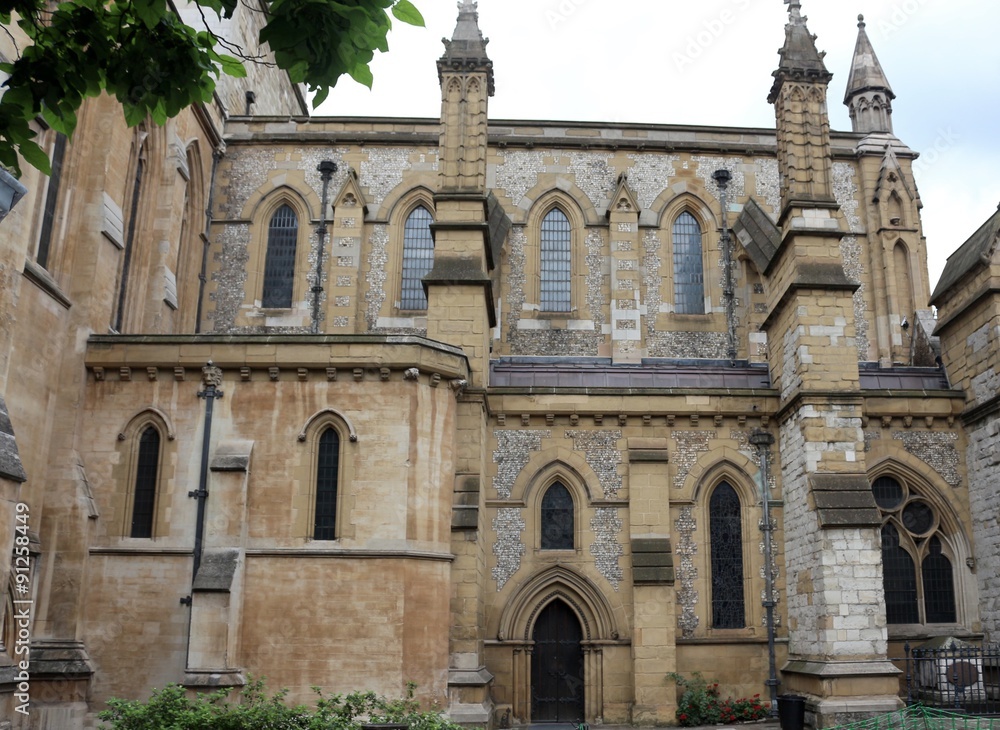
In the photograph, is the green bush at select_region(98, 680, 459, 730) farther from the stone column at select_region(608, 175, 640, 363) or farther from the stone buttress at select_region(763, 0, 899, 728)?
the stone column at select_region(608, 175, 640, 363)

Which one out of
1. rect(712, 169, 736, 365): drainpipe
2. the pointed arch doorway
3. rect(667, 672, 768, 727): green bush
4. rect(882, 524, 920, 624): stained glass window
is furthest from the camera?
rect(712, 169, 736, 365): drainpipe

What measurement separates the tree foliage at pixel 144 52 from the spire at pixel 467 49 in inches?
565

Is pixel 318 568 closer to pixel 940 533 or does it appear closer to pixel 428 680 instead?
pixel 428 680

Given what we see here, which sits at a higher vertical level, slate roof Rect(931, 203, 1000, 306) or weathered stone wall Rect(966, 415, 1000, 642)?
slate roof Rect(931, 203, 1000, 306)

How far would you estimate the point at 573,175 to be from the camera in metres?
25.2

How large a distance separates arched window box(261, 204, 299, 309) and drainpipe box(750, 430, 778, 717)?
12286 mm

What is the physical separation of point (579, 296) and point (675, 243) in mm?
3094

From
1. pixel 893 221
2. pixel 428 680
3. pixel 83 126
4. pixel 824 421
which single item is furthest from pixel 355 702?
pixel 893 221

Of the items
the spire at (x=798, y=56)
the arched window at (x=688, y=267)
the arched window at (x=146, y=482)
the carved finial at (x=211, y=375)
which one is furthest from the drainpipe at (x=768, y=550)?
the arched window at (x=146, y=482)

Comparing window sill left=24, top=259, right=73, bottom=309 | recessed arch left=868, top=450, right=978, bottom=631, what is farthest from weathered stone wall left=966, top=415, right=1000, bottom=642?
window sill left=24, top=259, right=73, bottom=309

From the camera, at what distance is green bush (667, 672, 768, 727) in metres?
16.6

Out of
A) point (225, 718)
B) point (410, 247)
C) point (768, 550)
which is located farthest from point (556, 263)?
point (225, 718)

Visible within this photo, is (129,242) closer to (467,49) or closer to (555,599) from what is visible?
(467,49)

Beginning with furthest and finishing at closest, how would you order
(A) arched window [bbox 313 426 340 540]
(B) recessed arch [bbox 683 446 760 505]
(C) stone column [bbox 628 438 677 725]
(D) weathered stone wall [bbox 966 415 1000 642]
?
(B) recessed arch [bbox 683 446 760 505] < (D) weathered stone wall [bbox 966 415 1000 642] < (C) stone column [bbox 628 438 677 725] < (A) arched window [bbox 313 426 340 540]
